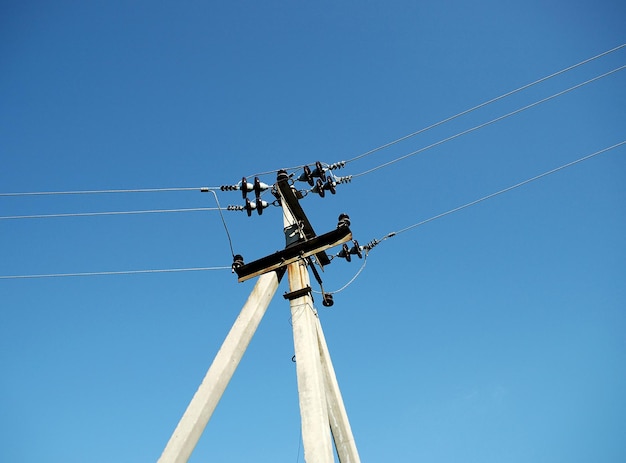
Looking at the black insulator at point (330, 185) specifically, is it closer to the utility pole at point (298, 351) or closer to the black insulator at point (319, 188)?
the black insulator at point (319, 188)

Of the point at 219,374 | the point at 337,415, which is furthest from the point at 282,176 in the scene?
the point at 337,415

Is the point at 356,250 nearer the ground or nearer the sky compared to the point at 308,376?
nearer the sky

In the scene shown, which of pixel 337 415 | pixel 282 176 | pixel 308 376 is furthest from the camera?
pixel 282 176

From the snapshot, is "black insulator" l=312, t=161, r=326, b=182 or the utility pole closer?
the utility pole

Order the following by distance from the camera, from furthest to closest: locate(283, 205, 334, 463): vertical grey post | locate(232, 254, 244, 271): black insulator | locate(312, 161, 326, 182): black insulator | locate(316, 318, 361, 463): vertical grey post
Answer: locate(312, 161, 326, 182): black insulator → locate(232, 254, 244, 271): black insulator → locate(316, 318, 361, 463): vertical grey post → locate(283, 205, 334, 463): vertical grey post

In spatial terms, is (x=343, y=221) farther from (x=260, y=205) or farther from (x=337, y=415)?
(x=337, y=415)

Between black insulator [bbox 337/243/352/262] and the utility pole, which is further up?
black insulator [bbox 337/243/352/262]

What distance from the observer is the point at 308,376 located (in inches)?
207

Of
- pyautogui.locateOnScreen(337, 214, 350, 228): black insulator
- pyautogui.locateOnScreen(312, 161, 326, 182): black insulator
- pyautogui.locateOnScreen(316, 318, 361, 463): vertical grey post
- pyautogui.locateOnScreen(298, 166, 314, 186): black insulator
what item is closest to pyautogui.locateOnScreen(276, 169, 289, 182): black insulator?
pyautogui.locateOnScreen(298, 166, 314, 186): black insulator

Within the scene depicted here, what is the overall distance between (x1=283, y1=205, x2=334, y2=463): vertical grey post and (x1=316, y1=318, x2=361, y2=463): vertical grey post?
0.56 m

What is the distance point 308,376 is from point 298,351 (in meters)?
0.40

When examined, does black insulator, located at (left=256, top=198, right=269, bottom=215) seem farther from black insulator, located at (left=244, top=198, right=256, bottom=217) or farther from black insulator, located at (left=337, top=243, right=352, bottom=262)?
black insulator, located at (left=337, top=243, right=352, bottom=262)

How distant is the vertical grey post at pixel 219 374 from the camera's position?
479 cm

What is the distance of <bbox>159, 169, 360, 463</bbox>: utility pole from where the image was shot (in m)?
4.83
